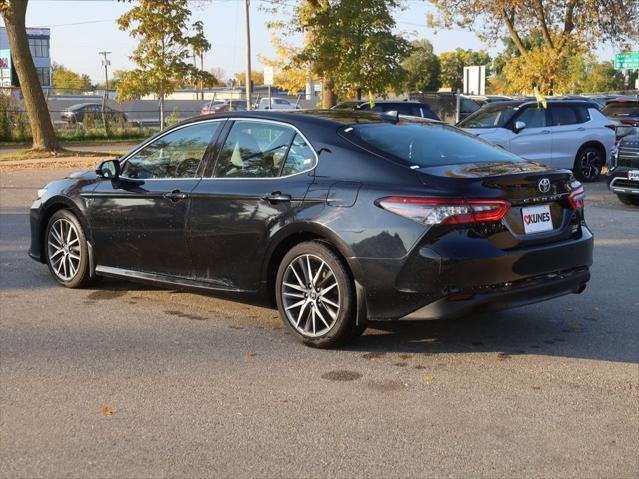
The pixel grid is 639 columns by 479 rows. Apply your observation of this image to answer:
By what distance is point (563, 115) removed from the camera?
1784 centimetres

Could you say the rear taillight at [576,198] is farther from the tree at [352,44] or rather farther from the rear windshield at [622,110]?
the tree at [352,44]

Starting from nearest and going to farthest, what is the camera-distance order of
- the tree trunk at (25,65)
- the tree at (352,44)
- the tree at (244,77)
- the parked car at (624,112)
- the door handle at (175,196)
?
the door handle at (175,196) < the parked car at (624,112) < the tree trunk at (25,65) < the tree at (352,44) < the tree at (244,77)

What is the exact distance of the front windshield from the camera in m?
17.5

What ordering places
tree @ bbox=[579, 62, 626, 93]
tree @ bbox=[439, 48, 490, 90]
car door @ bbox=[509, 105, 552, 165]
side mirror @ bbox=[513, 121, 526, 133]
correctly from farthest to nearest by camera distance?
tree @ bbox=[439, 48, 490, 90]
tree @ bbox=[579, 62, 626, 93]
car door @ bbox=[509, 105, 552, 165]
side mirror @ bbox=[513, 121, 526, 133]

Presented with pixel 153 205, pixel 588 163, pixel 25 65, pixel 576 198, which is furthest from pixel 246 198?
pixel 25 65

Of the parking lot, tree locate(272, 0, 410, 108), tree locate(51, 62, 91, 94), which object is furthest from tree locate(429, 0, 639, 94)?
tree locate(51, 62, 91, 94)

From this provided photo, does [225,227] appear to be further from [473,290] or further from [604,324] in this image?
[604,324]

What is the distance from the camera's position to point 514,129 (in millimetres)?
16797

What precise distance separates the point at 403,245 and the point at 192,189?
1.97m

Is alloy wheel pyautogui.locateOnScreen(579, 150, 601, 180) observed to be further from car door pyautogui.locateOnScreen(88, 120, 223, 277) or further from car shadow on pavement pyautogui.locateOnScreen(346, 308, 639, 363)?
car door pyautogui.locateOnScreen(88, 120, 223, 277)

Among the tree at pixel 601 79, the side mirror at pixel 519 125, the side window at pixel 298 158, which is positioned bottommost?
the side window at pixel 298 158

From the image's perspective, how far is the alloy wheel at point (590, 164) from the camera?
1806 cm

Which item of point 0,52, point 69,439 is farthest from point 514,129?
point 0,52

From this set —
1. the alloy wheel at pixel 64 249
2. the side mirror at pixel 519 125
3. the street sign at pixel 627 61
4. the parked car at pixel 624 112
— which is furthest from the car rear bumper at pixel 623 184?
the street sign at pixel 627 61
